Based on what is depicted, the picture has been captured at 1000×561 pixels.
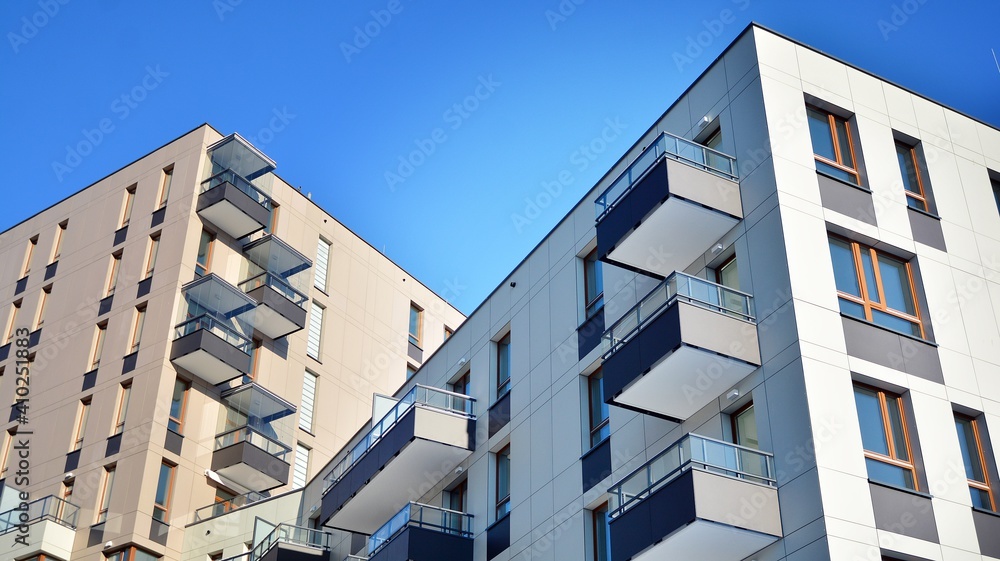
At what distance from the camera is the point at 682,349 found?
20.8 metres

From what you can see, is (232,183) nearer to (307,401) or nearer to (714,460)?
(307,401)

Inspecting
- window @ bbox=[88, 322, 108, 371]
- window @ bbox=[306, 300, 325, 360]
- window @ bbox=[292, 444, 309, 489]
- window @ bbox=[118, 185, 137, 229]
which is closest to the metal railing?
window @ bbox=[88, 322, 108, 371]

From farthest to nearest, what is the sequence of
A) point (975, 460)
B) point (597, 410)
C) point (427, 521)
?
point (427, 521)
point (597, 410)
point (975, 460)

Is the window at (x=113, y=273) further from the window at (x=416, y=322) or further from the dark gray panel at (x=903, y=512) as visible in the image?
the dark gray panel at (x=903, y=512)

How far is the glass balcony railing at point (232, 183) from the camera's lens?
44688 mm

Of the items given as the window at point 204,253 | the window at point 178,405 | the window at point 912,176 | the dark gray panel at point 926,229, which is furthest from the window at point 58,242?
the dark gray panel at point 926,229

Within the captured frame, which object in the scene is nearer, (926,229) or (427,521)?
(926,229)

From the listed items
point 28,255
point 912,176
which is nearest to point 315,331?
point 28,255

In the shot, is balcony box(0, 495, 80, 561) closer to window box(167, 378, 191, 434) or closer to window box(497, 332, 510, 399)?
window box(167, 378, 191, 434)

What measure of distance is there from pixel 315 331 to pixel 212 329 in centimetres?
722

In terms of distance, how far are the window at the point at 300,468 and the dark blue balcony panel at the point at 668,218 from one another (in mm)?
24323

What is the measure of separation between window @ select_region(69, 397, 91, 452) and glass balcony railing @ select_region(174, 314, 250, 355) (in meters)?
4.28

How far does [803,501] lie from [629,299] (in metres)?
7.62

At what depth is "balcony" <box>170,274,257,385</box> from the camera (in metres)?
41.0
